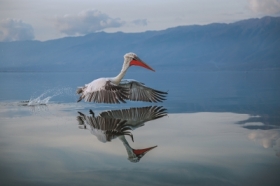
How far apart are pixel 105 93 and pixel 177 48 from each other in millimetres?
101733

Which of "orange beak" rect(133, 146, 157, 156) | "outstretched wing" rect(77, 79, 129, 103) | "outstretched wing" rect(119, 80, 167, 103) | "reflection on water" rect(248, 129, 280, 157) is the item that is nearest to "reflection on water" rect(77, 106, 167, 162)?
"orange beak" rect(133, 146, 157, 156)

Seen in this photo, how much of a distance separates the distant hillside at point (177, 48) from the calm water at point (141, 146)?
79935 millimetres

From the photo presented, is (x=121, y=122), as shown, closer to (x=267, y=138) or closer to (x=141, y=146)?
(x=141, y=146)

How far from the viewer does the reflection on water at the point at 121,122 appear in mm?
5059

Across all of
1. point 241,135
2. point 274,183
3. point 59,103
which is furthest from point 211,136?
point 59,103

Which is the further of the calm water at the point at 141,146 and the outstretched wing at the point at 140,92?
the outstretched wing at the point at 140,92

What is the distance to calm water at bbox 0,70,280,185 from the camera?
156 inches

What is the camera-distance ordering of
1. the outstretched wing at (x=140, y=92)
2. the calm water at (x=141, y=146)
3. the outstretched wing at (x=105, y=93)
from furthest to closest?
the outstretched wing at (x=140, y=92) < the outstretched wing at (x=105, y=93) < the calm water at (x=141, y=146)

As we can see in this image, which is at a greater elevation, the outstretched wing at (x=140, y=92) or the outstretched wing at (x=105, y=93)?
the outstretched wing at (x=140, y=92)

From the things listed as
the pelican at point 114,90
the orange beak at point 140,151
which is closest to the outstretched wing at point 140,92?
the pelican at point 114,90

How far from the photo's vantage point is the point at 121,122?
6.66 metres

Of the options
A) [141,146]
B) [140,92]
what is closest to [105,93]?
[140,92]

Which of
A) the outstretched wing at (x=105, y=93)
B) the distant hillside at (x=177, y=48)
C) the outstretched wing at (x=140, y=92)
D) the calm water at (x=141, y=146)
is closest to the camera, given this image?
the calm water at (x=141, y=146)

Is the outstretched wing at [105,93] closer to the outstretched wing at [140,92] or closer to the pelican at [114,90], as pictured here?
the pelican at [114,90]
